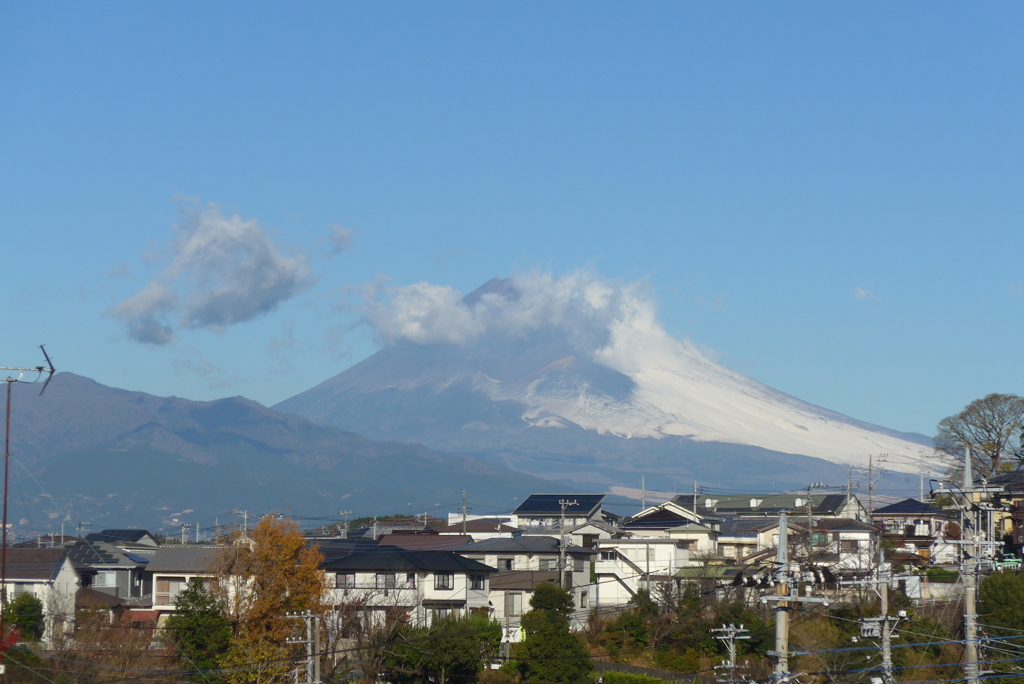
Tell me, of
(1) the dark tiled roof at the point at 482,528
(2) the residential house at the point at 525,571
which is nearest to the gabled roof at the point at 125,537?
(1) the dark tiled roof at the point at 482,528

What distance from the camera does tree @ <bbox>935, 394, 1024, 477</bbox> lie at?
6600 centimetres

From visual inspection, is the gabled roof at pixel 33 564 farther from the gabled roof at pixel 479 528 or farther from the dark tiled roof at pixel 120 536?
the dark tiled roof at pixel 120 536

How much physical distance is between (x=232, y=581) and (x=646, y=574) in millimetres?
21113

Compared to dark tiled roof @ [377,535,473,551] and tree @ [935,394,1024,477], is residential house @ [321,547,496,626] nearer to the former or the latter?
dark tiled roof @ [377,535,473,551]

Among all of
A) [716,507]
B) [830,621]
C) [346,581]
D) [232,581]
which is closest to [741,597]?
[830,621]

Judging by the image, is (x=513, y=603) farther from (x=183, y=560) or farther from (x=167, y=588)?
(x=167, y=588)

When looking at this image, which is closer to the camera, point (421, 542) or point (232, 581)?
point (232, 581)

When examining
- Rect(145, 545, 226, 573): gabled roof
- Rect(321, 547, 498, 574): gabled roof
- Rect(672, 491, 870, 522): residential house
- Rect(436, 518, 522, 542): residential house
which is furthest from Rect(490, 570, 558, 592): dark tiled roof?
Rect(672, 491, 870, 522): residential house

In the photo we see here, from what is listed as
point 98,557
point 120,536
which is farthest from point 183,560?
point 120,536

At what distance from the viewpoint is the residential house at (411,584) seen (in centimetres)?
4534

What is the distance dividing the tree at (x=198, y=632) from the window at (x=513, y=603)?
14.2m

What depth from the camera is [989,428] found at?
220 feet

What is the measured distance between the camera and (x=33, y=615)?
43562 mm

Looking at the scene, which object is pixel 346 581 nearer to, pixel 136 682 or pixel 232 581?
pixel 232 581
